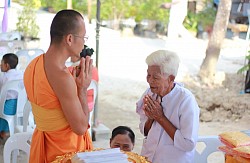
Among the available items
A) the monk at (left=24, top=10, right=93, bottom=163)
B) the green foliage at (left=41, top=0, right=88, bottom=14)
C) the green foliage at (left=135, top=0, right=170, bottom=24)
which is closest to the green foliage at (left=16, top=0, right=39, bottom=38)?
the green foliage at (left=41, top=0, right=88, bottom=14)

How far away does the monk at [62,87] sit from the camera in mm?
1921

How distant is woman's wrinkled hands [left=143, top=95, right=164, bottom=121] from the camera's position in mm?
2248

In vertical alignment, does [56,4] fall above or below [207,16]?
above

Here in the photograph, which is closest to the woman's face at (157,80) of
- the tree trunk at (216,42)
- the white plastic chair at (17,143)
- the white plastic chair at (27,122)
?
the white plastic chair at (17,143)

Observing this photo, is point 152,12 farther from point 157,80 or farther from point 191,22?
point 157,80

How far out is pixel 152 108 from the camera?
2258mm

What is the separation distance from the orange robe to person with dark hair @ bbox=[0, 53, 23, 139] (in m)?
1.95

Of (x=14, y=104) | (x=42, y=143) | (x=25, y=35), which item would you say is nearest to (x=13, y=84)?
(x=14, y=104)

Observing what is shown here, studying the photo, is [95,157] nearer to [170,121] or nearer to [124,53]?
[170,121]

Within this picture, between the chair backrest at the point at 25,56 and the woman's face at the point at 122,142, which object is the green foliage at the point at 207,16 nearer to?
the chair backrest at the point at 25,56

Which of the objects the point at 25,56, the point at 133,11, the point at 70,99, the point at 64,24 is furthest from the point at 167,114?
the point at 133,11

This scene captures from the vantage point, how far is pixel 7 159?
2436 millimetres

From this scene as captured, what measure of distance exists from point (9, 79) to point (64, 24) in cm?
241

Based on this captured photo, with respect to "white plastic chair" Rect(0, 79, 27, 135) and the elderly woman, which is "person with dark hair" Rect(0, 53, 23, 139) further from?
the elderly woman
